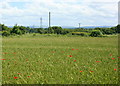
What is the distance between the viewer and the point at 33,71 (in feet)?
23.2

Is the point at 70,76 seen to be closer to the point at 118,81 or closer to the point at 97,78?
the point at 97,78

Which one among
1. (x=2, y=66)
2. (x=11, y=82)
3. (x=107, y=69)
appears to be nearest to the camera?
(x=11, y=82)

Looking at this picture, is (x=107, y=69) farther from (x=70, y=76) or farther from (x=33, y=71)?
(x=33, y=71)

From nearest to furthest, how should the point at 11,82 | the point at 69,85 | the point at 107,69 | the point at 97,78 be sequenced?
the point at 69,85, the point at 11,82, the point at 97,78, the point at 107,69

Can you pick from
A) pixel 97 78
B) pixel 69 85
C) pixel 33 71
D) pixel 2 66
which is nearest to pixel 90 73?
pixel 97 78

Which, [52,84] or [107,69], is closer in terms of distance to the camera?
[52,84]

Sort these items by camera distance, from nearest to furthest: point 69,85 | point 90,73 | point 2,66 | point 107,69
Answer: point 69,85, point 90,73, point 107,69, point 2,66

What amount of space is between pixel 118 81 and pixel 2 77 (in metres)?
3.75

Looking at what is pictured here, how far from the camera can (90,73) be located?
675 cm

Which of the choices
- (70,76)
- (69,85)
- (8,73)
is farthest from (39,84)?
(8,73)

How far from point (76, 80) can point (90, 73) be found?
1.09 meters

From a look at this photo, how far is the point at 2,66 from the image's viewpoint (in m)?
7.96

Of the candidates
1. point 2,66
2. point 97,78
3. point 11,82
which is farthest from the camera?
point 2,66

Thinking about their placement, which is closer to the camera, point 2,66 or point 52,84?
point 52,84
